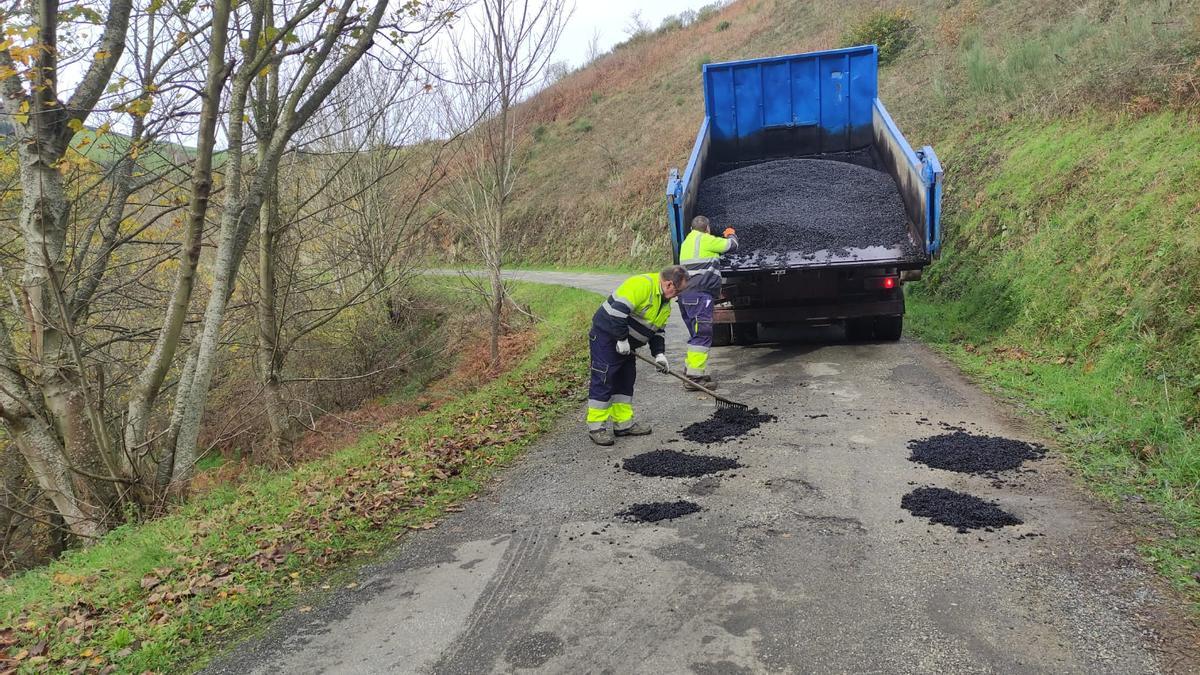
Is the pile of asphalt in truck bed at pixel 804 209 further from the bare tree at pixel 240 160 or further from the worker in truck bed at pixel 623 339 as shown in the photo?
the bare tree at pixel 240 160

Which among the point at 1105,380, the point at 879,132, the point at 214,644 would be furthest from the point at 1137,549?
the point at 879,132

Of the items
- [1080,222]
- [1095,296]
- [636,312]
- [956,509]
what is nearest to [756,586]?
[956,509]

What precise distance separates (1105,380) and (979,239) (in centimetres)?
448

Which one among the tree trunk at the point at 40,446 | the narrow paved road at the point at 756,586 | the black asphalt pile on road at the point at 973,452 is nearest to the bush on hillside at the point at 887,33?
the black asphalt pile on road at the point at 973,452

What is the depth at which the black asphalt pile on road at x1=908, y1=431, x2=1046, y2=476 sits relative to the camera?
4477 mm

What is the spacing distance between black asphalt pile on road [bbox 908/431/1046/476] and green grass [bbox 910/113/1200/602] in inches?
11.8

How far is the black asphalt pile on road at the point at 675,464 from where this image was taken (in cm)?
479

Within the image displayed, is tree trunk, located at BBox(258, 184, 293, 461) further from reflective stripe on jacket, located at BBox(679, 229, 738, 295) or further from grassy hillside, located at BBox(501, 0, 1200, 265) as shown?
grassy hillside, located at BBox(501, 0, 1200, 265)

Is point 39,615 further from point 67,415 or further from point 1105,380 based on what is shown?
point 1105,380

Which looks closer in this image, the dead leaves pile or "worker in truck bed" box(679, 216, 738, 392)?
the dead leaves pile

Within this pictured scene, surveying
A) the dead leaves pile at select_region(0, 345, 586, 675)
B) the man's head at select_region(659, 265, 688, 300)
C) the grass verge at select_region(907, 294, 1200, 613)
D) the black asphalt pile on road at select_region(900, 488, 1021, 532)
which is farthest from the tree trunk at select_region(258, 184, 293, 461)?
the grass verge at select_region(907, 294, 1200, 613)

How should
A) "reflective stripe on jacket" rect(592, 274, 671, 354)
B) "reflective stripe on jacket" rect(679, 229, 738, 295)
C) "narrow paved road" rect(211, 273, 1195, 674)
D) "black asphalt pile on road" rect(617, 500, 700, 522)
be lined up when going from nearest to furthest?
"narrow paved road" rect(211, 273, 1195, 674)
"black asphalt pile on road" rect(617, 500, 700, 522)
"reflective stripe on jacket" rect(592, 274, 671, 354)
"reflective stripe on jacket" rect(679, 229, 738, 295)

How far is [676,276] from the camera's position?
5.46 m

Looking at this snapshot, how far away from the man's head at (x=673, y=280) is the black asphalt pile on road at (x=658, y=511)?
5.91 feet
